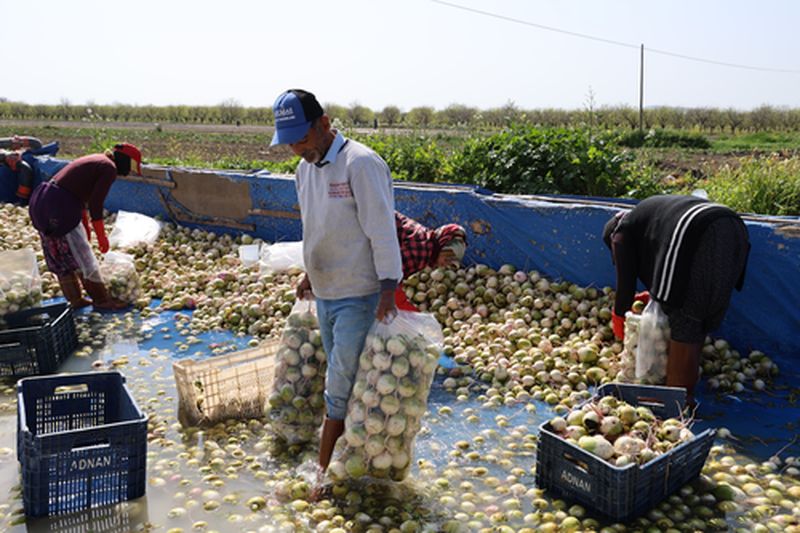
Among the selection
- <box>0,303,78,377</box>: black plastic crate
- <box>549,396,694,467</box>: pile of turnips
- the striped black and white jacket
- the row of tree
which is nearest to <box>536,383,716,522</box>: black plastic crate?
<box>549,396,694,467</box>: pile of turnips

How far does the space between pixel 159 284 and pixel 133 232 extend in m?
1.46

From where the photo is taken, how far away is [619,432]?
3043 millimetres

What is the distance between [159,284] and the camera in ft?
22.1

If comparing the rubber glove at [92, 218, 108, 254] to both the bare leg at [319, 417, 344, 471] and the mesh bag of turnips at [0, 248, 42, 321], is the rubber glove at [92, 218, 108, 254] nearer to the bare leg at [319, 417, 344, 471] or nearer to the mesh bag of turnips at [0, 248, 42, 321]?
the mesh bag of turnips at [0, 248, 42, 321]

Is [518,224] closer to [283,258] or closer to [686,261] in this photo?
[283,258]

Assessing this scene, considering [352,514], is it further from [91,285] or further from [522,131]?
[522,131]

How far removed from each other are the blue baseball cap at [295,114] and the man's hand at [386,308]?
2.36ft

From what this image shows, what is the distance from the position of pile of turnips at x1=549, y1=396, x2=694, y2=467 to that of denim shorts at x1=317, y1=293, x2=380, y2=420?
0.91 meters

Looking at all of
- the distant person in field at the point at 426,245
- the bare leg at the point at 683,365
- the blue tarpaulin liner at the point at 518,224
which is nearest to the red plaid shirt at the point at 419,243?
the distant person in field at the point at 426,245

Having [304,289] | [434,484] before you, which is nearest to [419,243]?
[304,289]

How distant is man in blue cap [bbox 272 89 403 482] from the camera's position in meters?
2.85

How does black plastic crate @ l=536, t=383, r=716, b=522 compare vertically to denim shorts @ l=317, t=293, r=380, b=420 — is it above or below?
below

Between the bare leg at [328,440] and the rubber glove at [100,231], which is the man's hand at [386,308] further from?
the rubber glove at [100,231]

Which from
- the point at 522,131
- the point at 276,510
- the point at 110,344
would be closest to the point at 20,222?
the point at 110,344
